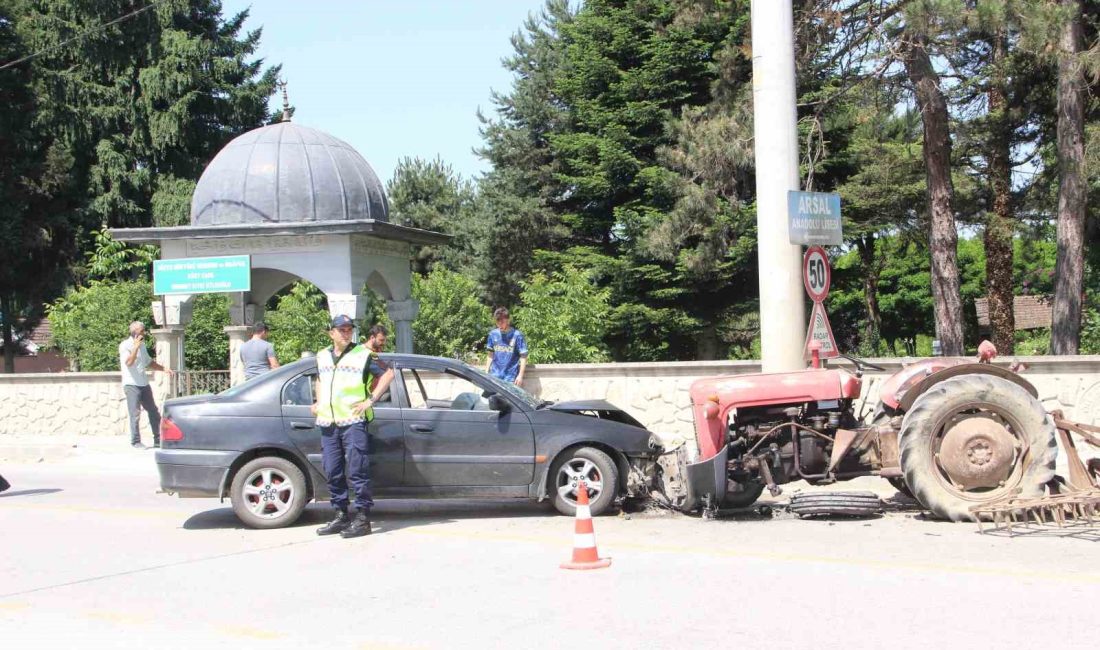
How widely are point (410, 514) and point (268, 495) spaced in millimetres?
1514

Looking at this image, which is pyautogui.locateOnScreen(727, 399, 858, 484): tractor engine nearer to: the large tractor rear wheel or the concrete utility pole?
the large tractor rear wheel

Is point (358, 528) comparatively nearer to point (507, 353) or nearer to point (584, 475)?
point (584, 475)

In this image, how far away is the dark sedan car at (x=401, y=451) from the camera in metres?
9.75

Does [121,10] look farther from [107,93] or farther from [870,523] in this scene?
[870,523]

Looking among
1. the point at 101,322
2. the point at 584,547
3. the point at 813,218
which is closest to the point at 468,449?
the point at 584,547

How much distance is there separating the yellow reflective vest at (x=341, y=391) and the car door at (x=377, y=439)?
17.4 inches

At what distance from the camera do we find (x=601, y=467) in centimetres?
991

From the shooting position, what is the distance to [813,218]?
464 inches

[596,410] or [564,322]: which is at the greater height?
[564,322]

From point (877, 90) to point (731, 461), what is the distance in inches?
479

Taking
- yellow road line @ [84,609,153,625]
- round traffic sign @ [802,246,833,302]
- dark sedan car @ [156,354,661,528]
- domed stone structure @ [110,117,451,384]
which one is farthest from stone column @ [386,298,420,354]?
yellow road line @ [84,609,153,625]

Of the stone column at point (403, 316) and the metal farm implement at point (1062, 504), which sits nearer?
the metal farm implement at point (1062, 504)

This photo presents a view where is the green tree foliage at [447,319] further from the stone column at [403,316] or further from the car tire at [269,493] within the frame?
the car tire at [269,493]

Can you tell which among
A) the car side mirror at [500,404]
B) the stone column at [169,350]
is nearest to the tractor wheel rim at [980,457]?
the car side mirror at [500,404]
